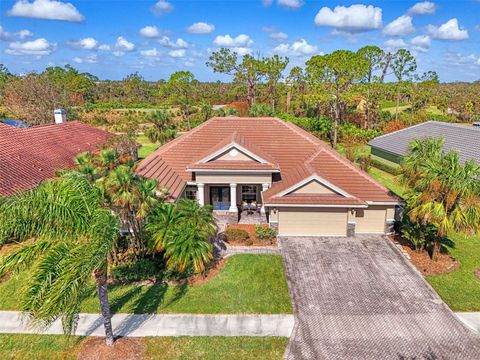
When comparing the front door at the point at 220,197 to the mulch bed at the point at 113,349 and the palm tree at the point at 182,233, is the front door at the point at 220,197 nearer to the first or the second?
the palm tree at the point at 182,233

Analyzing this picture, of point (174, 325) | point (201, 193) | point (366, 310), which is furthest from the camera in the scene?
point (201, 193)

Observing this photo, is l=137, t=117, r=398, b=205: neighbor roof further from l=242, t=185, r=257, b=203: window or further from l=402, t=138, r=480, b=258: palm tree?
l=402, t=138, r=480, b=258: palm tree

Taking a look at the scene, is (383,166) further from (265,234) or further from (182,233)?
(182,233)

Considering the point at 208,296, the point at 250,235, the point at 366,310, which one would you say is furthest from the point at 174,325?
the point at 250,235

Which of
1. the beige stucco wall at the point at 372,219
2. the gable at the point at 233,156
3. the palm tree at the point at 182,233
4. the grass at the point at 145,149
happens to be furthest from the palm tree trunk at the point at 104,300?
the grass at the point at 145,149

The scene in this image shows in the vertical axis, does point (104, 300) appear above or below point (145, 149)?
below

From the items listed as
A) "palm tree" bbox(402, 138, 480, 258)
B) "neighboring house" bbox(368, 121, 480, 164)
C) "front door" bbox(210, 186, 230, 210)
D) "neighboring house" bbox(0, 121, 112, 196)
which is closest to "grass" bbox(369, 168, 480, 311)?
"palm tree" bbox(402, 138, 480, 258)

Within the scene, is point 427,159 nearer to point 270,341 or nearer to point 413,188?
point 413,188
